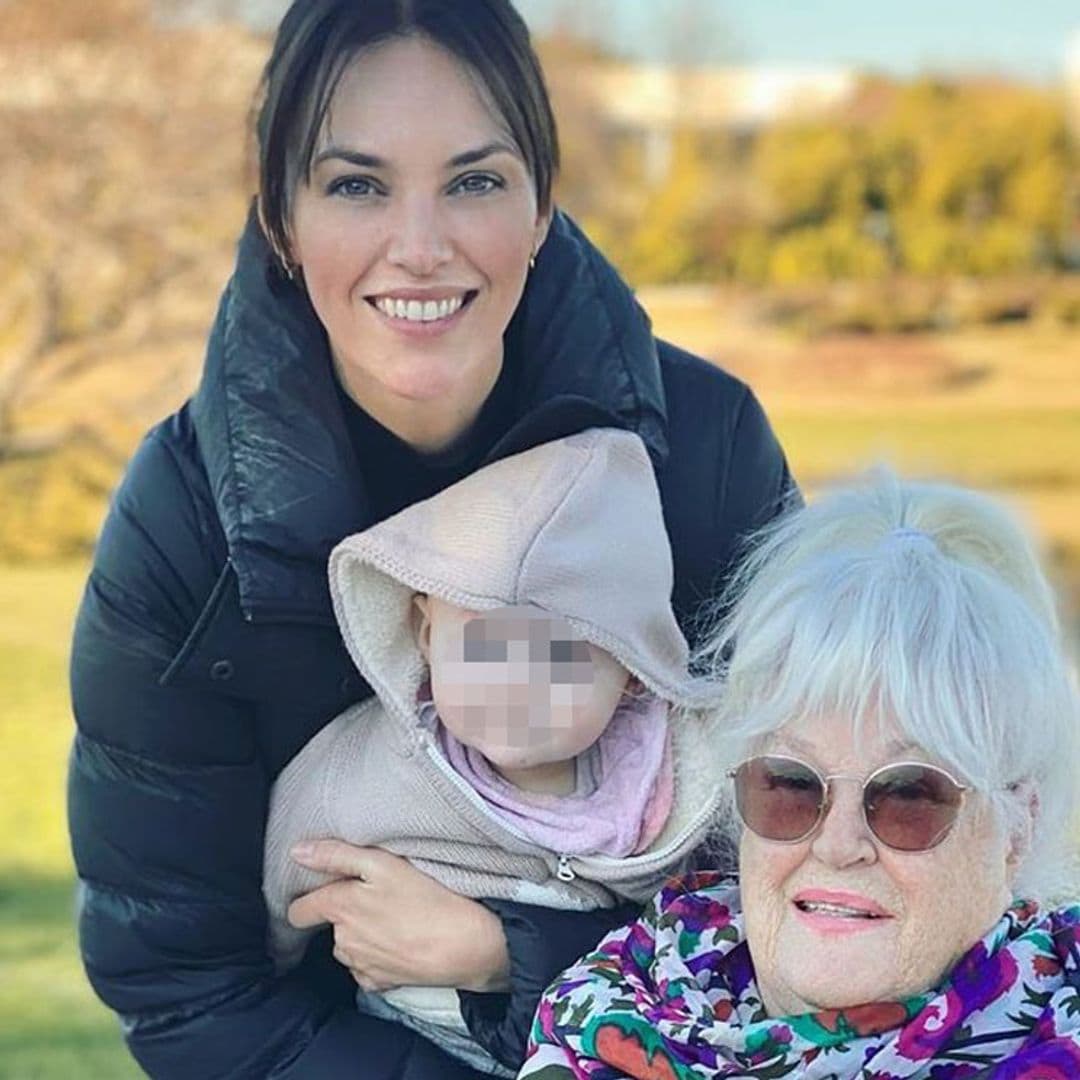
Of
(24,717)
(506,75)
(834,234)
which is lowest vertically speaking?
(24,717)

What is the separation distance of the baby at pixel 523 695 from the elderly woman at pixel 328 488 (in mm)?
48

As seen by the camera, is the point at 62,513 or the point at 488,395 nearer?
the point at 488,395

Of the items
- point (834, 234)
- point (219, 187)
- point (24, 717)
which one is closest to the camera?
point (24, 717)

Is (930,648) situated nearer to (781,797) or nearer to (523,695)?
(781,797)

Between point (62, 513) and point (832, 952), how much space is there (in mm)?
14320

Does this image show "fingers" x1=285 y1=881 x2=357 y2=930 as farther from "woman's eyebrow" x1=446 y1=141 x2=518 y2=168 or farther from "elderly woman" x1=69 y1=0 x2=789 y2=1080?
"woman's eyebrow" x1=446 y1=141 x2=518 y2=168

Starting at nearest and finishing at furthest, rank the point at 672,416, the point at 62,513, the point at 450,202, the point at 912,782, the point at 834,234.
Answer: the point at 912,782
the point at 450,202
the point at 672,416
the point at 62,513
the point at 834,234

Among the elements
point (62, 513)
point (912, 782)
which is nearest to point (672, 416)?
point (912, 782)

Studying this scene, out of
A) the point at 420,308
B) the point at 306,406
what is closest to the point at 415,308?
the point at 420,308

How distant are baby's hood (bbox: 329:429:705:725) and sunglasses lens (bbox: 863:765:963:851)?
1.48ft

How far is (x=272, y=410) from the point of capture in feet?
7.89

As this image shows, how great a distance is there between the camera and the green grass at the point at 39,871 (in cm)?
570

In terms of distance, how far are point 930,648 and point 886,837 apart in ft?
0.63

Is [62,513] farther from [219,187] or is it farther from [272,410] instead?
[272,410]
